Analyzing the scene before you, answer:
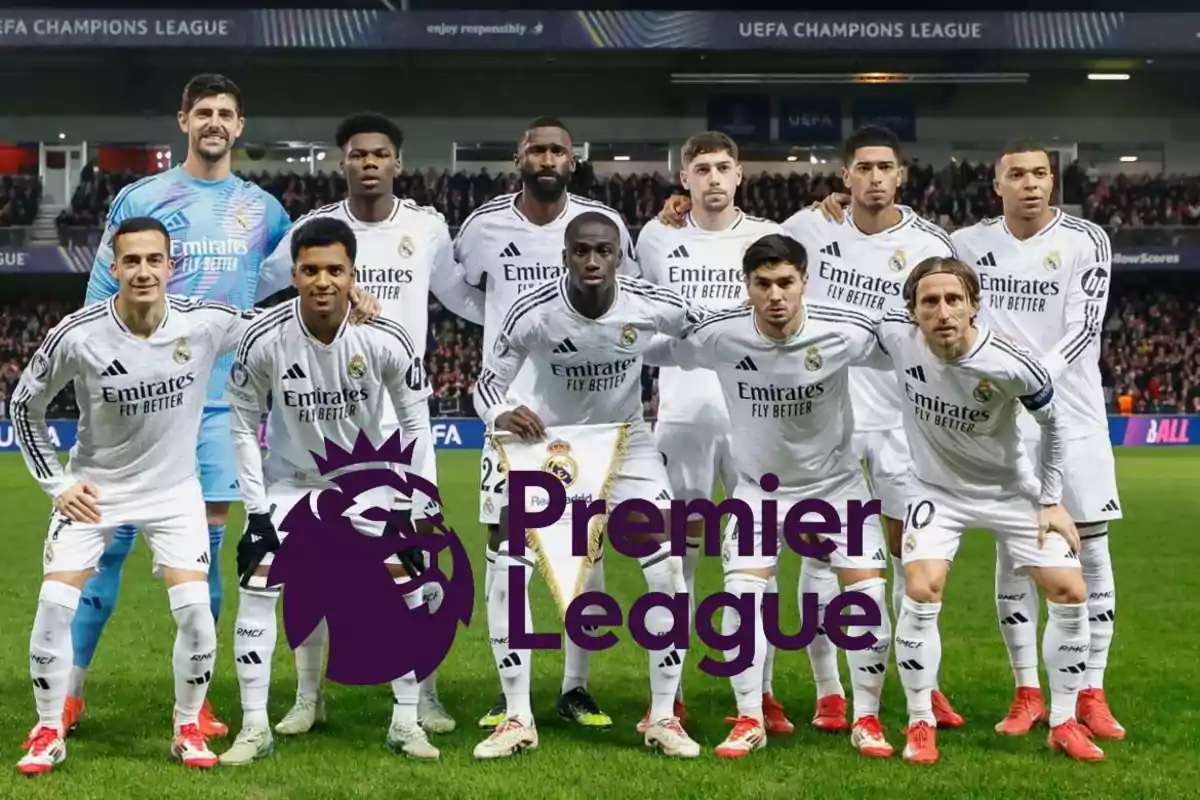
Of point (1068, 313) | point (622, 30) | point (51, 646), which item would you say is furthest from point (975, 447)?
point (622, 30)

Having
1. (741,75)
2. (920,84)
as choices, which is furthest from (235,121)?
(920,84)

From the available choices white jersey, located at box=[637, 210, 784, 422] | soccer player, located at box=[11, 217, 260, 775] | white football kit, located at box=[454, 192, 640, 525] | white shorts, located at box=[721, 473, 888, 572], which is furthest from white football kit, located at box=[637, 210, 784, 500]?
soccer player, located at box=[11, 217, 260, 775]

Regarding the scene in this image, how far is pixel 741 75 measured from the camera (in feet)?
95.3

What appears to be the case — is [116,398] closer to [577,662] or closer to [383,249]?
[383,249]

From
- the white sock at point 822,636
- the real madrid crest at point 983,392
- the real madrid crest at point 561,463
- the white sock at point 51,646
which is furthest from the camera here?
the white sock at point 822,636

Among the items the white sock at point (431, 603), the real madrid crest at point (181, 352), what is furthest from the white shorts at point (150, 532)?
the white sock at point (431, 603)

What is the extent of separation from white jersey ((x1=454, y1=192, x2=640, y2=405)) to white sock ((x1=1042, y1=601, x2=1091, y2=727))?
225cm

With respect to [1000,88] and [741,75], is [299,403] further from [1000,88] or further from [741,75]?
[1000,88]

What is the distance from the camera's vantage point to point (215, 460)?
5.41 m

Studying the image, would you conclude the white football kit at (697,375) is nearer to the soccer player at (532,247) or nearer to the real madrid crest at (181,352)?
the soccer player at (532,247)

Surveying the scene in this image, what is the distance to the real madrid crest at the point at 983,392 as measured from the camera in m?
4.70

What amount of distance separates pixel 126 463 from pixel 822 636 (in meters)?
2.80

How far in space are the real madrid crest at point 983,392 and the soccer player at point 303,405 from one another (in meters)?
2.10

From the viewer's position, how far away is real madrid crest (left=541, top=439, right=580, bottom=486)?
4.91 meters
